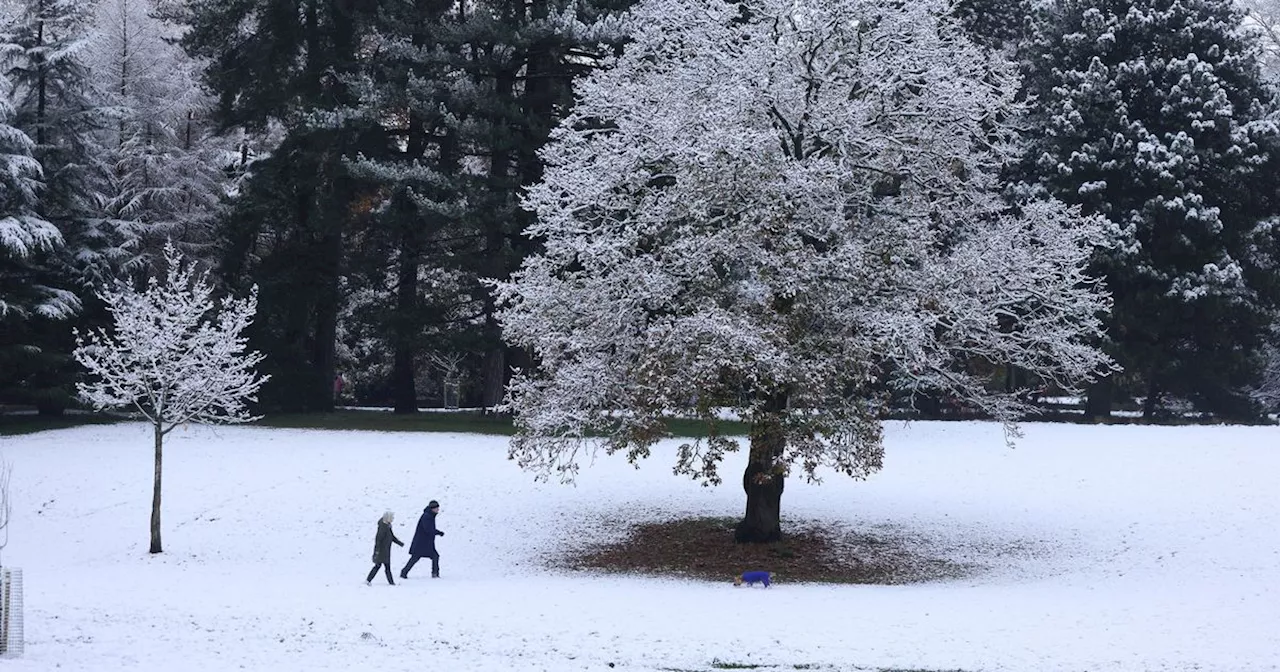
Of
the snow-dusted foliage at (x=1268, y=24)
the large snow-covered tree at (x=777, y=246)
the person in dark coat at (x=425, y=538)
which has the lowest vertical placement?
the person in dark coat at (x=425, y=538)

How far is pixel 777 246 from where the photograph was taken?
68.5 ft

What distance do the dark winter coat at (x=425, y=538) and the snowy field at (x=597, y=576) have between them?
2.06ft

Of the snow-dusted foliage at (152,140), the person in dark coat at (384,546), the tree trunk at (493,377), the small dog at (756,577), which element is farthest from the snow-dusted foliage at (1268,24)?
the person in dark coat at (384,546)

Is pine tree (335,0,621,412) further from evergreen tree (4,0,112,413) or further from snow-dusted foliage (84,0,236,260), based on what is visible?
snow-dusted foliage (84,0,236,260)

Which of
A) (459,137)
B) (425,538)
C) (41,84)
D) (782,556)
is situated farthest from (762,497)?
(41,84)

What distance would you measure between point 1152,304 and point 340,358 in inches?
1221

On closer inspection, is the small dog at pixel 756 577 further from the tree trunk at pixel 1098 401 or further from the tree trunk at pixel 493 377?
the tree trunk at pixel 1098 401

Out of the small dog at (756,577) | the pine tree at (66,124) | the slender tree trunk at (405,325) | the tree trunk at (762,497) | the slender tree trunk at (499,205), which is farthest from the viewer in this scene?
the pine tree at (66,124)

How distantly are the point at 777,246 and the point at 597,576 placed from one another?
6.53 meters

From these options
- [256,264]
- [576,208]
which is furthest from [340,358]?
[576,208]

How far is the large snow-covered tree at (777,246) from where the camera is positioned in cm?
2084

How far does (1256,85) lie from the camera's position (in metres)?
41.4

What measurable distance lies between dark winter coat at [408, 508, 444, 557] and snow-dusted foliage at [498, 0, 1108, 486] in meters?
2.77

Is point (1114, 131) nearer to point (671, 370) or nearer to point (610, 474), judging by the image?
point (610, 474)
